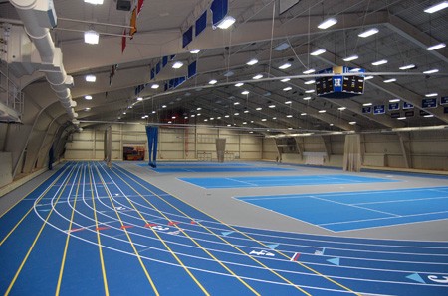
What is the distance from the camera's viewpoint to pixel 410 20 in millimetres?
16875

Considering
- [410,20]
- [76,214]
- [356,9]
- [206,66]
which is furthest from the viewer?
[206,66]

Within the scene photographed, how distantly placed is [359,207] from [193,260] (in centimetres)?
948

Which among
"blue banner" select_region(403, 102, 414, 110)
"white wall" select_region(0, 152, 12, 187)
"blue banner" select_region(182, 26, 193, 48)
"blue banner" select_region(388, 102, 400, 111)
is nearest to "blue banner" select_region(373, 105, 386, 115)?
"blue banner" select_region(388, 102, 400, 111)

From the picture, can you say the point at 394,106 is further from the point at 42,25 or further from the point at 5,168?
the point at 5,168

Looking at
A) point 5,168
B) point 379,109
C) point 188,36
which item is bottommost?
point 5,168

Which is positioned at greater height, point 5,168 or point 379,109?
point 379,109

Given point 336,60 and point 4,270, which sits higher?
point 336,60

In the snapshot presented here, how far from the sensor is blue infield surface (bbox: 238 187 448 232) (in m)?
11.0

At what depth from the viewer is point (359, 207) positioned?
13.6 meters

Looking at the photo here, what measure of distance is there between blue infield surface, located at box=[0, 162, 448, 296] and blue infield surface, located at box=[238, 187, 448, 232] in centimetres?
247

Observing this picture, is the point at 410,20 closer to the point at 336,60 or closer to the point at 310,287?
the point at 336,60

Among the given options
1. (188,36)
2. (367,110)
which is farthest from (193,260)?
(367,110)

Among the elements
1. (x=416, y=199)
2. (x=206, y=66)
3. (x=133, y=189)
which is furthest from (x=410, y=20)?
(x=133, y=189)

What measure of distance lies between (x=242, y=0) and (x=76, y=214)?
1030cm
